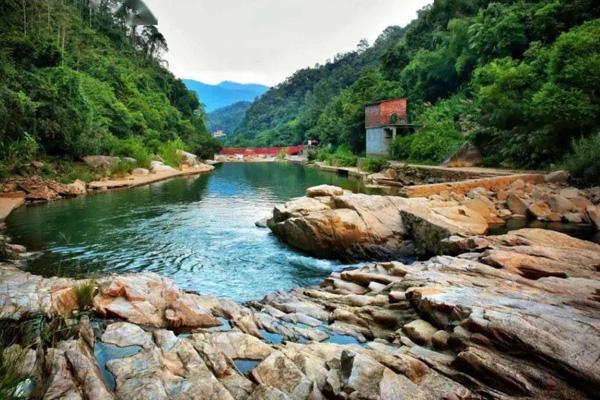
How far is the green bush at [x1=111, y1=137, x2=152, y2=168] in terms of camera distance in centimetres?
3114

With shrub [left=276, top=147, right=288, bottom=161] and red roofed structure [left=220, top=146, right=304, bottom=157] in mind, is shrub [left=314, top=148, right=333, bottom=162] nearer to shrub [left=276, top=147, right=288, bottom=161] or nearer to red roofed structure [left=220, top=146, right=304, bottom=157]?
shrub [left=276, top=147, right=288, bottom=161]

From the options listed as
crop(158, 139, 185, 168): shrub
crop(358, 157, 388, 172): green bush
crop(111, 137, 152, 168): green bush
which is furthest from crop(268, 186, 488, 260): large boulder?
crop(158, 139, 185, 168): shrub

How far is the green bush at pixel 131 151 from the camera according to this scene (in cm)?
3114

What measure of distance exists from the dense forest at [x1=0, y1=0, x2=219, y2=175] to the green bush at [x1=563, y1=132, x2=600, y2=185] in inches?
879

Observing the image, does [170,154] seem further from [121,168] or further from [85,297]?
[85,297]

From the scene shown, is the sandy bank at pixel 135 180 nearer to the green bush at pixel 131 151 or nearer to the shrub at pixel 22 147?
the green bush at pixel 131 151

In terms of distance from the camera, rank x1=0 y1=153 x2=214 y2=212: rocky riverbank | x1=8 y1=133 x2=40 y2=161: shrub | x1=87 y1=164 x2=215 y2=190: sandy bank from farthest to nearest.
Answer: x1=87 y1=164 x2=215 y2=190: sandy bank, x1=8 y1=133 x2=40 y2=161: shrub, x1=0 y1=153 x2=214 y2=212: rocky riverbank

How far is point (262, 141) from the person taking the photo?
9256cm

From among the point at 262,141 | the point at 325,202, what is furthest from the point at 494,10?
the point at 262,141

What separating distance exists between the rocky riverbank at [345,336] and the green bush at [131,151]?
25.1 meters

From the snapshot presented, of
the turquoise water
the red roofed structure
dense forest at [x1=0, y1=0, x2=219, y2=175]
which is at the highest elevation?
dense forest at [x1=0, y1=0, x2=219, y2=175]

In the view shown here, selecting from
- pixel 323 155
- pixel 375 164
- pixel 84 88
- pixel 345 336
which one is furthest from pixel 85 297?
pixel 323 155

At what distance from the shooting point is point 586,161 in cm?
1630

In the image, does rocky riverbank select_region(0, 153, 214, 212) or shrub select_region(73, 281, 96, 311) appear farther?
rocky riverbank select_region(0, 153, 214, 212)
